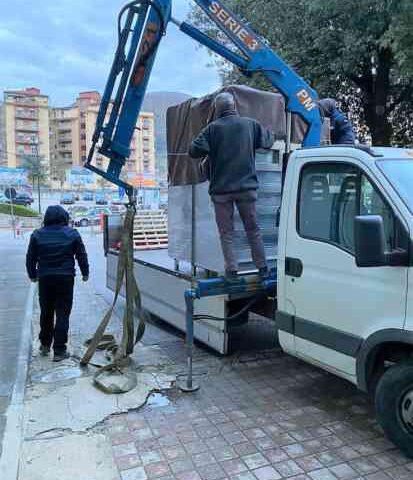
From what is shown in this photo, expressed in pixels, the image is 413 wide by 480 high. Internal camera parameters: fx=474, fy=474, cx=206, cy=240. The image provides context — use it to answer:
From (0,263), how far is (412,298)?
14.7 metres

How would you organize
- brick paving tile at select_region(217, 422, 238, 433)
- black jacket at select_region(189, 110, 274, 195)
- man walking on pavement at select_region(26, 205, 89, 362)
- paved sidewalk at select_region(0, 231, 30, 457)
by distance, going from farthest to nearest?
man walking on pavement at select_region(26, 205, 89, 362) → paved sidewalk at select_region(0, 231, 30, 457) → black jacket at select_region(189, 110, 274, 195) → brick paving tile at select_region(217, 422, 238, 433)

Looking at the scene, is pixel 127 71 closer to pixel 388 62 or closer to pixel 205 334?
pixel 205 334

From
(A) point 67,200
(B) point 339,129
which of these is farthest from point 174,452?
(A) point 67,200

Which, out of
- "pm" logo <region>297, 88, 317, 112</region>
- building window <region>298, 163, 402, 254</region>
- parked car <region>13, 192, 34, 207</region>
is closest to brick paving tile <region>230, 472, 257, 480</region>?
building window <region>298, 163, 402, 254</region>

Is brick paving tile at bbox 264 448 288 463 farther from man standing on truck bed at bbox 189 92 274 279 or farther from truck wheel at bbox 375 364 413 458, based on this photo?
man standing on truck bed at bbox 189 92 274 279

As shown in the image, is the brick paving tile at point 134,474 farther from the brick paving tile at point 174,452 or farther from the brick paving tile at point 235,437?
the brick paving tile at point 235,437

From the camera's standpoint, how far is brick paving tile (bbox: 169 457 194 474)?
3.31m

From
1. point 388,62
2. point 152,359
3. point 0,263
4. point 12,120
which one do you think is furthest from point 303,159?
point 12,120

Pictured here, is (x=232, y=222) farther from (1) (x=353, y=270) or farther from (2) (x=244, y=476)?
(2) (x=244, y=476)

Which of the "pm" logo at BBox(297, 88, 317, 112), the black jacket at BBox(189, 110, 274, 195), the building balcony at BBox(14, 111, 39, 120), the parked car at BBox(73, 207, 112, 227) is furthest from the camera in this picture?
the building balcony at BBox(14, 111, 39, 120)

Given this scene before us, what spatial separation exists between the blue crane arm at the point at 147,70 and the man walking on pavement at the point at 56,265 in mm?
818

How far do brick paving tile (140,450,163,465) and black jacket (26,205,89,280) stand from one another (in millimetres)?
2596

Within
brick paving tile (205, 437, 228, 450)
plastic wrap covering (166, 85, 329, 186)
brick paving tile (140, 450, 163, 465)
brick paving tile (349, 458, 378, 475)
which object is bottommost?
brick paving tile (140, 450, 163, 465)

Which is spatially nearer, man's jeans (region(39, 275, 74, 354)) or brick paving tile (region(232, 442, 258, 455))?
brick paving tile (region(232, 442, 258, 455))
